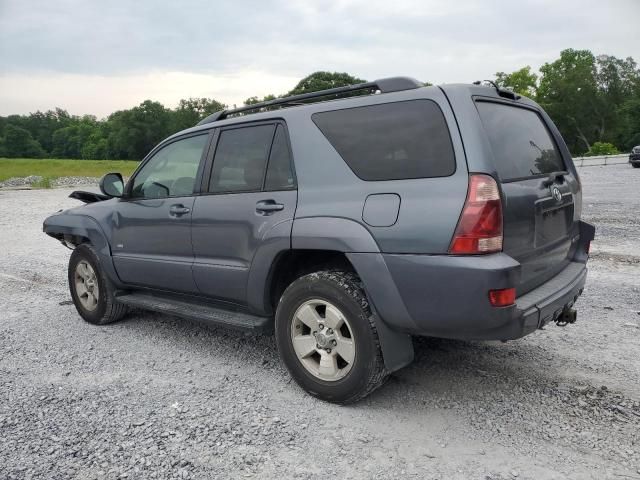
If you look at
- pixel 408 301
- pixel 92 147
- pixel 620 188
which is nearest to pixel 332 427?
pixel 408 301

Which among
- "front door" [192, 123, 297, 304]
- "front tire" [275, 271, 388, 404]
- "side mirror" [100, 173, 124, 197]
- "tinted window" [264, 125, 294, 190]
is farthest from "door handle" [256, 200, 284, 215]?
"side mirror" [100, 173, 124, 197]

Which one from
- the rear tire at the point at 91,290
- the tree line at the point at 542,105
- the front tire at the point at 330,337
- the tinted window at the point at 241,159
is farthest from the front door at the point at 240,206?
the tree line at the point at 542,105

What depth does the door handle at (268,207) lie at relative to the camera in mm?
3404

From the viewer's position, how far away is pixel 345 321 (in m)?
3.10

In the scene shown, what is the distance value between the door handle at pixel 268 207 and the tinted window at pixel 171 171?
34.0 inches

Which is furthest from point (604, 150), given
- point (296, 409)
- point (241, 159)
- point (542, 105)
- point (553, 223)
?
point (296, 409)

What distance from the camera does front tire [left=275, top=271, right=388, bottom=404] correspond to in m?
3.02

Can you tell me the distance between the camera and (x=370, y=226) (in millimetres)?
2936

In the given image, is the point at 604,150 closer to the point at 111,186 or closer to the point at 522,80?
the point at 522,80

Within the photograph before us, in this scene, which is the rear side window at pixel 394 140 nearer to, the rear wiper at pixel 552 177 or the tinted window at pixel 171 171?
the rear wiper at pixel 552 177

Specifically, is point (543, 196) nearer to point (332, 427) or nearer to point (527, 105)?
point (527, 105)

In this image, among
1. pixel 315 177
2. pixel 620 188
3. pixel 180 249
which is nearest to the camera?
pixel 315 177

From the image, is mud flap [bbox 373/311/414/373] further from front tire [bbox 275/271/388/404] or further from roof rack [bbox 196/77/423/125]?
roof rack [bbox 196/77/423/125]

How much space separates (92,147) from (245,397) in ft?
348
